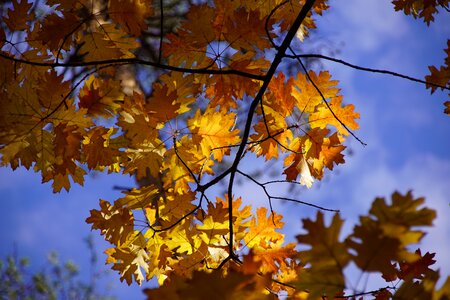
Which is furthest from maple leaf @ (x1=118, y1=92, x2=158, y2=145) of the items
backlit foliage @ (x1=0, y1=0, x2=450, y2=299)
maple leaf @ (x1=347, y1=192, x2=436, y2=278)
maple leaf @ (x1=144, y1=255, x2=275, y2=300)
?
maple leaf @ (x1=347, y1=192, x2=436, y2=278)

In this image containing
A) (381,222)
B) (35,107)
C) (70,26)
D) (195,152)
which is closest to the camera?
(381,222)

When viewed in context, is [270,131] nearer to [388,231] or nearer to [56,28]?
[56,28]

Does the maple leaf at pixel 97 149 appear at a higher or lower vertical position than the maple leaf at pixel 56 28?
lower

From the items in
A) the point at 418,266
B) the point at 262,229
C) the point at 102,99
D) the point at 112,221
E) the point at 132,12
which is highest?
the point at 132,12

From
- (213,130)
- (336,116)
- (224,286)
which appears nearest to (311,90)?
(336,116)

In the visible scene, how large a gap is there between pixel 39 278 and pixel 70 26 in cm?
911

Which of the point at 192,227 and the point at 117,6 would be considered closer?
the point at 117,6

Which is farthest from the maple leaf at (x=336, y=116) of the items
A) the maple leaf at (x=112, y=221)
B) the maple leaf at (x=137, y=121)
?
the maple leaf at (x=112, y=221)

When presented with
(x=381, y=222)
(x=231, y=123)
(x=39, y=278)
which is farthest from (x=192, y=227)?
(x=39, y=278)

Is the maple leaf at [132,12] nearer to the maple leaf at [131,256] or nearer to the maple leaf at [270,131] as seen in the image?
the maple leaf at [270,131]

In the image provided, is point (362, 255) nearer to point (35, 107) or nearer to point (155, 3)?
point (35, 107)

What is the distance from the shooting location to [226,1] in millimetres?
1965

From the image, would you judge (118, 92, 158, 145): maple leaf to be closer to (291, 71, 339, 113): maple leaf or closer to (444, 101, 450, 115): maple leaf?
(291, 71, 339, 113): maple leaf

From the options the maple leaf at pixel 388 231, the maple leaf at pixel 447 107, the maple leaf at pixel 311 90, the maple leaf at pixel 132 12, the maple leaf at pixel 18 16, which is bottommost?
the maple leaf at pixel 388 231
